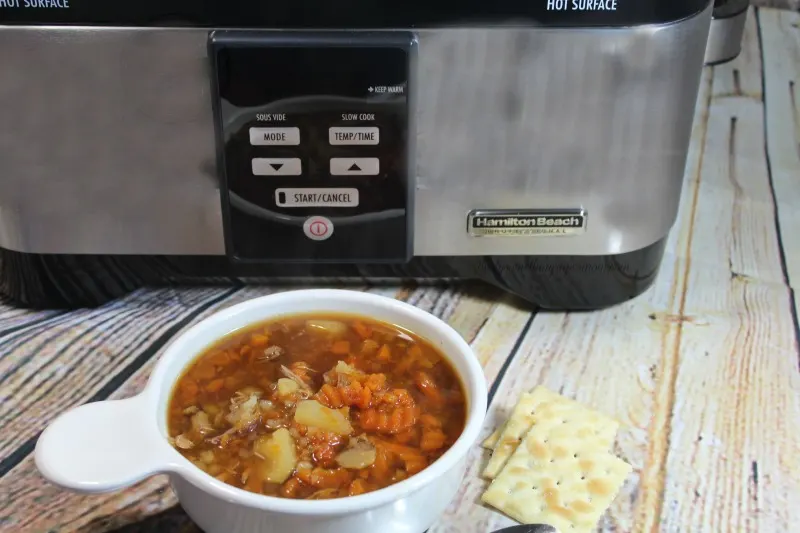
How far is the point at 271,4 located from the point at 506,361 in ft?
1.01

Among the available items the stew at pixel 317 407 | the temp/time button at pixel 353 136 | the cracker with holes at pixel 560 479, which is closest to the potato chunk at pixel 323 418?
the stew at pixel 317 407

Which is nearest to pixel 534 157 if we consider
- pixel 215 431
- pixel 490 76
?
pixel 490 76

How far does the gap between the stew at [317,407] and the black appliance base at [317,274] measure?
0.40 ft

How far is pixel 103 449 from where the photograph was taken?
1.47 feet

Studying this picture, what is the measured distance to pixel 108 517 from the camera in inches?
20.5

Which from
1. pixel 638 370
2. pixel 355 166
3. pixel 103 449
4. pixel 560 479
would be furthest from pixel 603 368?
pixel 103 449

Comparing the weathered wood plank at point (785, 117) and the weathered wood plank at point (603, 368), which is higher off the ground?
the weathered wood plank at point (785, 117)

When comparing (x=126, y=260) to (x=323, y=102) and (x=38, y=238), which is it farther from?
(x=323, y=102)

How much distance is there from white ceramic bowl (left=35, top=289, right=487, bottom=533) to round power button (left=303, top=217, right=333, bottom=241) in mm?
178

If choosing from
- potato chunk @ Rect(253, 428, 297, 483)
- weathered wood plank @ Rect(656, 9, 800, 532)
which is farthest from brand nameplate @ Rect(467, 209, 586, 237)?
potato chunk @ Rect(253, 428, 297, 483)

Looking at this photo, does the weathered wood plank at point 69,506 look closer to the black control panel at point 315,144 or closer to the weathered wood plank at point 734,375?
the black control panel at point 315,144

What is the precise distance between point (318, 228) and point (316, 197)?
0.09 ft

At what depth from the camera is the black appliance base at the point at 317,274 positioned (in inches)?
27.0

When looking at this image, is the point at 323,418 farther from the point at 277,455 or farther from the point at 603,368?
the point at 603,368
